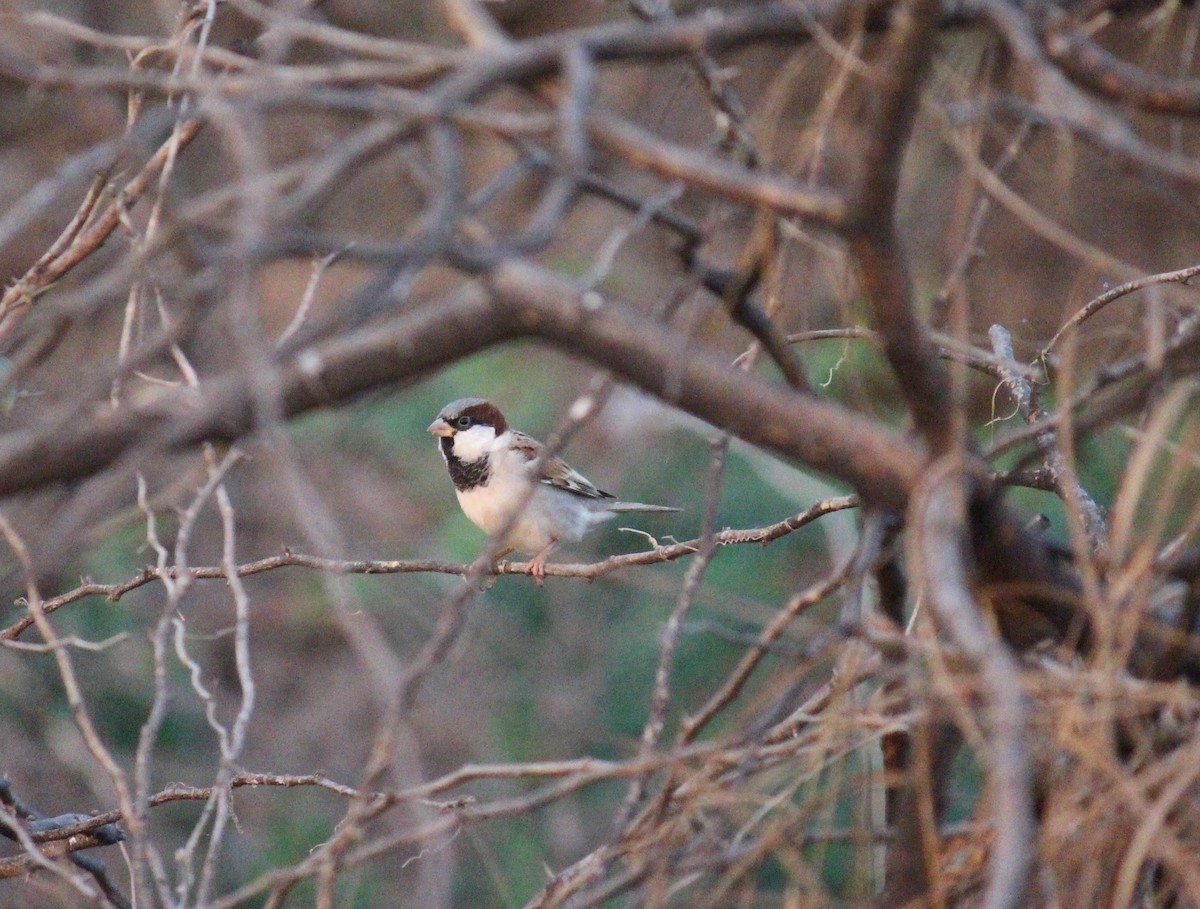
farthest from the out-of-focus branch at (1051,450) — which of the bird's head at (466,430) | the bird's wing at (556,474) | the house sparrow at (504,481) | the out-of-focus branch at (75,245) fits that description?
the bird's head at (466,430)

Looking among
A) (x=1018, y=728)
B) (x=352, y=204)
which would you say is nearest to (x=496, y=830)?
(x=352, y=204)

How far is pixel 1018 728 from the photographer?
1153mm

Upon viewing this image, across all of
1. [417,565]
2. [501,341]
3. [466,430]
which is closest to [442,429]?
[466,430]

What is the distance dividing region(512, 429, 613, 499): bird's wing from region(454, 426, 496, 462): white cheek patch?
90 mm

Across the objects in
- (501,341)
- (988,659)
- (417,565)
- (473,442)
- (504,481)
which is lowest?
(988,659)

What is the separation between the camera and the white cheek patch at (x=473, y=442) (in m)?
5.00

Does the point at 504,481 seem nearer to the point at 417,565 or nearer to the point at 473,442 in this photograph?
the point at 473,442

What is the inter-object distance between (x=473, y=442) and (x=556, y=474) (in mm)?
354

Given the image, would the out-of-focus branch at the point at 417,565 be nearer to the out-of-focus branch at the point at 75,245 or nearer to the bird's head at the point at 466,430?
the out-of-focus branch at the point at 75,245

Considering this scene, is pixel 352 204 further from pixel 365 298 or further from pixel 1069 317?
pixel 365 298

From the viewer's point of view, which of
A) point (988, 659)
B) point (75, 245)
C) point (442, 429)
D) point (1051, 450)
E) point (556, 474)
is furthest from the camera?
point (556, 474)

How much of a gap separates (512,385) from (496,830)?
98.9 inches

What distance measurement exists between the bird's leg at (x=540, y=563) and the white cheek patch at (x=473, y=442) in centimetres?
38

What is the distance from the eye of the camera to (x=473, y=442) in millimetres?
5043
